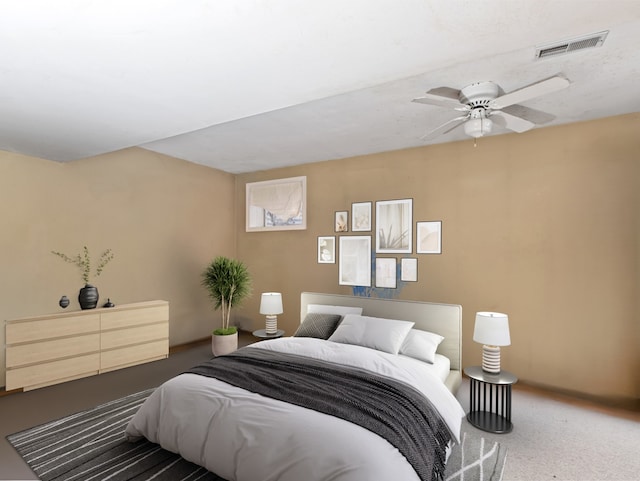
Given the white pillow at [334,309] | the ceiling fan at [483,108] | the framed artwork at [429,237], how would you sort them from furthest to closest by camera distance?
the framed artwork at [429,237], the white pillow at [334,309], the ceiling fan at [483,108]

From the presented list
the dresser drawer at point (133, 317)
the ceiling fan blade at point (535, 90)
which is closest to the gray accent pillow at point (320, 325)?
the dresser drawer at point (133, 317)

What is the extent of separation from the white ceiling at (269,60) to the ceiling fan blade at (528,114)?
0.22 m

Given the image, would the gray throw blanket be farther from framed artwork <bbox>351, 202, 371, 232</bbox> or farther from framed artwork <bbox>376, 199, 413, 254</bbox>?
framed artwork <bbox>351, 202, 371, 232</bbox>

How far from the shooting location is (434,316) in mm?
3652

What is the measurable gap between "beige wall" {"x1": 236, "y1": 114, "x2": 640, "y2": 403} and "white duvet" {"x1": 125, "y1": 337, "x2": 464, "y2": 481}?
5.39 feet

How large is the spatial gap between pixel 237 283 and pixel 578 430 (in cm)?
397

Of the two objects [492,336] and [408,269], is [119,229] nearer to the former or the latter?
[408,269]

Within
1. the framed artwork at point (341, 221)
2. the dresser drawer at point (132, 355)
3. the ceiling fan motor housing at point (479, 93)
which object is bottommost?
the dresser drawer at point (132, 355)

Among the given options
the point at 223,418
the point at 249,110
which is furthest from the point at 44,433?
the point at 249,110

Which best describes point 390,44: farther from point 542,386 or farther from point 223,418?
point 542,386

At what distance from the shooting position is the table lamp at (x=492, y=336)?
9.66ft

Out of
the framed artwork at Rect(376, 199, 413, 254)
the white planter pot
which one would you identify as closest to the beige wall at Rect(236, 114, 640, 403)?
the framed artwork at Rect(376, 199, 413, 254)

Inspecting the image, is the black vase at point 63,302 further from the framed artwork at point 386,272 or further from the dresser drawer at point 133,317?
the framed artwork at point 386,272

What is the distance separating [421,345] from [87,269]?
386cm
